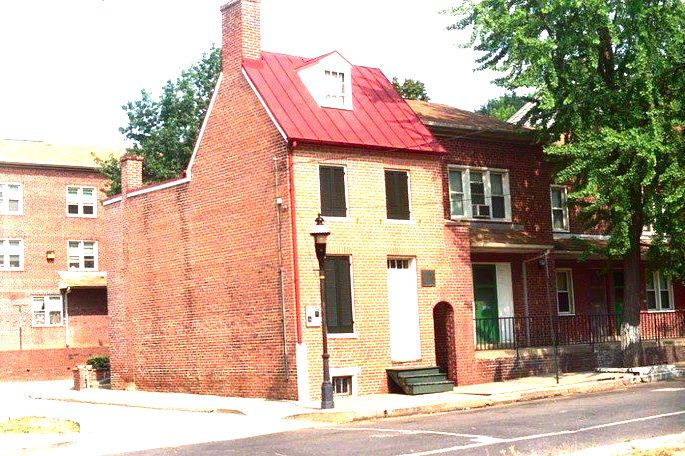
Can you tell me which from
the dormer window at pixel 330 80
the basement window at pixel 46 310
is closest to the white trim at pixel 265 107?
the dormer window at pixel 330 80

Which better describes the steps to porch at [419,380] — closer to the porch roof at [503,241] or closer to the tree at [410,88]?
the porch roof at [503,241]

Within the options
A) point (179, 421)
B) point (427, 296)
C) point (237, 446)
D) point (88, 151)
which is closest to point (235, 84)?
point (427, 296)

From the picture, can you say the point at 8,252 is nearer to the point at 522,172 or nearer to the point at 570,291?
the point at 522,172

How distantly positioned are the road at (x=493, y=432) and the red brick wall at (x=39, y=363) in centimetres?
2778

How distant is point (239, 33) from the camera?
1048 inches

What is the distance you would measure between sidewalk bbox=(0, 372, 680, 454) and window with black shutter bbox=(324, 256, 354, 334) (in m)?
1.83

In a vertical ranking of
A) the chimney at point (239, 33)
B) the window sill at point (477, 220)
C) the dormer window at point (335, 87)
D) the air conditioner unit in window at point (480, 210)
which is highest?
the chimney at point (239, 33)

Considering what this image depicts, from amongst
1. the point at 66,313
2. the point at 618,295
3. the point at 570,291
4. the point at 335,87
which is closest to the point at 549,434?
the point at 335,87

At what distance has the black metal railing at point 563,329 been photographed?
29.8m

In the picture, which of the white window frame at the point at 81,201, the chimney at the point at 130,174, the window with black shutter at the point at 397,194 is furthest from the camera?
the white window frame at the point at 81,201

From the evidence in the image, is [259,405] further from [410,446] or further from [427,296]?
[410,446]

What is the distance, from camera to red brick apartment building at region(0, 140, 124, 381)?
45844 millimetres

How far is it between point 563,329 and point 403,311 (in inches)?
335

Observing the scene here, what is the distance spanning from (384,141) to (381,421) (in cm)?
866
